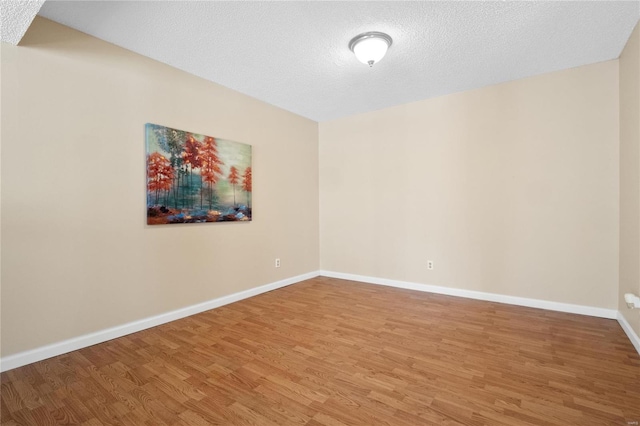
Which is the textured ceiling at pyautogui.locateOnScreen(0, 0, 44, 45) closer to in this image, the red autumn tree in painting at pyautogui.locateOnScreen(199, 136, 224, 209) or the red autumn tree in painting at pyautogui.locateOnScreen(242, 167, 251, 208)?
the red autumn tree in painting at pyautogui.locateOnScreen(199, 136, 224, 209)

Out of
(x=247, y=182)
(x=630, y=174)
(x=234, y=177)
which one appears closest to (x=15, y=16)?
(x=234, y=177)

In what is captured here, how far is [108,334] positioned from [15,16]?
2383mm

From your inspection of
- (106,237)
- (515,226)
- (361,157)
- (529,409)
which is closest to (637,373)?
(529,409)

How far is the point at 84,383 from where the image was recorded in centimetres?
184

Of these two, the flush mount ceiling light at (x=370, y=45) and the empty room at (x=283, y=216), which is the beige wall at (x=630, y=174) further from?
the flush mount ceiling light at (x=370, y=45)

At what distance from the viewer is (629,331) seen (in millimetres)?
2379

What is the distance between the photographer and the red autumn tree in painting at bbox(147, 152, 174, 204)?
108 inches

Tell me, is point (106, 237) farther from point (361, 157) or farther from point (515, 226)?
point (515, 226)

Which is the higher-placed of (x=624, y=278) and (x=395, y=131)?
(x=395, y=131)

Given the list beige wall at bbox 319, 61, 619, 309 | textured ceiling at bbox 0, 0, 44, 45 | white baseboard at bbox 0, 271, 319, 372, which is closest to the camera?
textured ceiling at bbox 0, 0, 44, 45

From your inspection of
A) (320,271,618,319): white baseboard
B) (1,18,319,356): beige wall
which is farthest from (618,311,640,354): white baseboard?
(1,18,319,356): beige wall

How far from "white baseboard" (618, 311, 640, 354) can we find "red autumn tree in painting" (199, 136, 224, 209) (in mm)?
3979

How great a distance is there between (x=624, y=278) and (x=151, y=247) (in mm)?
4439

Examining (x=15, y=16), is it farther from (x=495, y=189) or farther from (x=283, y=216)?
(x=495, y=189)
